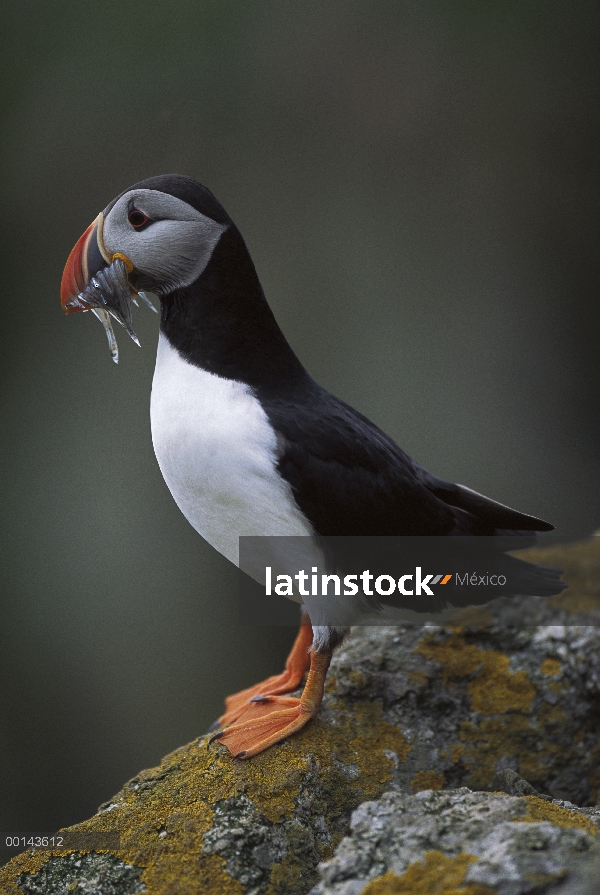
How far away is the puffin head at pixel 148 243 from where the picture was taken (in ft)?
8.38

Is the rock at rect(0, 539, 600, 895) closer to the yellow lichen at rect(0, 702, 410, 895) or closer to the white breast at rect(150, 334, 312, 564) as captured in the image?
the yellow lichen at rect(0, 702, 410, 895)

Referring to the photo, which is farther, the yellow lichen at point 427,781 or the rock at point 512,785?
A: the yellow lichen at point 427,781

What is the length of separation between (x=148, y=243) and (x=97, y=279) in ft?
0.72

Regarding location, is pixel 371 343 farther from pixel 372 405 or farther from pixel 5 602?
pixel 5 602

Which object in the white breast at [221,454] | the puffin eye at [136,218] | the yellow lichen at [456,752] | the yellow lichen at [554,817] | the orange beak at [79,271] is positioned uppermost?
the puffin eye at [136,218]

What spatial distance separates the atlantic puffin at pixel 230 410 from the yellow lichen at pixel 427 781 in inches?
15.0

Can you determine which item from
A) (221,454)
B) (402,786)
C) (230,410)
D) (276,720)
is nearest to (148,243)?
(230,410)

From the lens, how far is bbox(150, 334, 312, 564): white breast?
8.24 ft

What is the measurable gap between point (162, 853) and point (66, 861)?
0.26 m

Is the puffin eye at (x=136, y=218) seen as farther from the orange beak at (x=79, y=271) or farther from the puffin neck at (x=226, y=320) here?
the puffin neck at (x=226, y=320)

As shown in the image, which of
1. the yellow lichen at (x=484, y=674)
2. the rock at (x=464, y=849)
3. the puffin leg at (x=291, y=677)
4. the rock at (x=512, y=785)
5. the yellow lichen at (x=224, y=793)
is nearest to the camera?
the rock at (x=464, y=849)

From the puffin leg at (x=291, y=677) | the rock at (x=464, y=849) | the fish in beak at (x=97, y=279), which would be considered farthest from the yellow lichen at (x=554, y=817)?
the fish in beak at (x=97, y=279)

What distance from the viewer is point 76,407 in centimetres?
577

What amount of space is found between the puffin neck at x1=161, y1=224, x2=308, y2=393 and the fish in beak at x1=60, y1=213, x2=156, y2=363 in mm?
145
